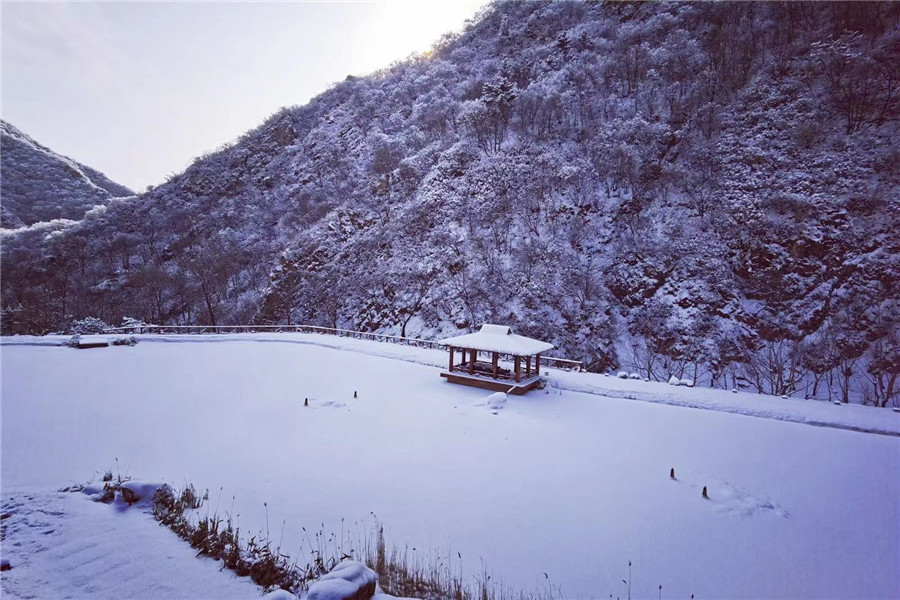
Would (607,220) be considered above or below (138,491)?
above

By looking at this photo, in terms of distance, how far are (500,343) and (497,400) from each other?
9.49ft

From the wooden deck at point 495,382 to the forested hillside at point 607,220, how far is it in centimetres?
1318

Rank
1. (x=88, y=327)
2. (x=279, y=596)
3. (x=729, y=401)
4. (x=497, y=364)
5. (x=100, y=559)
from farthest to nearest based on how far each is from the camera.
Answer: (x=88, y=327) → (x=497, y=364) → (x=729, y=401) → (x=100, y=559) → (x=279, y=596)

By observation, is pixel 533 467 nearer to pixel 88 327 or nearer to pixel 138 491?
pixel 138 491

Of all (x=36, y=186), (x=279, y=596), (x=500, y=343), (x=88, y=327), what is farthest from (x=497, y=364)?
(x=36, y=186)

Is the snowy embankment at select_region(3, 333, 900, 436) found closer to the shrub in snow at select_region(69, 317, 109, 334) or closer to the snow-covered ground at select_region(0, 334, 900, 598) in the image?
the snow-covered ground at select_region(0, 334, 900, 598)

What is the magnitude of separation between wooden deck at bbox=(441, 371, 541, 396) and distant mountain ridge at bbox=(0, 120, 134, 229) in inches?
3837

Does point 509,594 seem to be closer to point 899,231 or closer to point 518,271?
point 518,271

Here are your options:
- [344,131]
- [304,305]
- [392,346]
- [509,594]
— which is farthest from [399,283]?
[344,131]

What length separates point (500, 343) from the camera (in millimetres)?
17297

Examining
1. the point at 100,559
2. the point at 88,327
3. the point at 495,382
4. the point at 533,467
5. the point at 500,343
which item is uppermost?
the point at 500,343

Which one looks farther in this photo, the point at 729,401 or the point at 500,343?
the point at 500,343

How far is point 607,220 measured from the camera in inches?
1394

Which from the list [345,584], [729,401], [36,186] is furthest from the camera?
[36,186]
